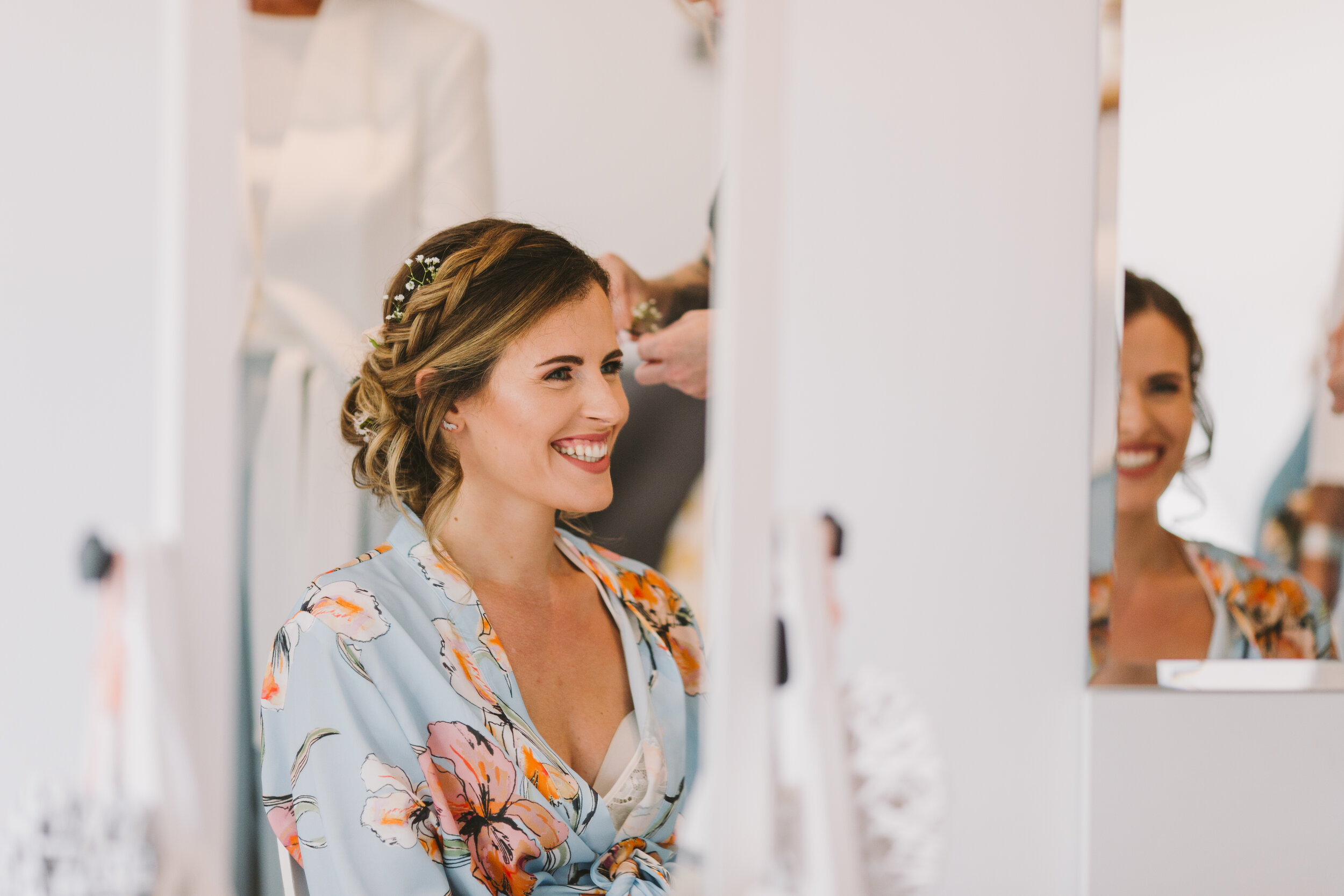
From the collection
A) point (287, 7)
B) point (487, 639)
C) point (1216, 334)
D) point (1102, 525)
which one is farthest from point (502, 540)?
point (1216, 334)

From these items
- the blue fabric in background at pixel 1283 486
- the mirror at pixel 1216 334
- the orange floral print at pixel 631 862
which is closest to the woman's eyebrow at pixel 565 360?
the orange floral print at pixel 631 862

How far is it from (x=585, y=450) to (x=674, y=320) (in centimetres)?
15

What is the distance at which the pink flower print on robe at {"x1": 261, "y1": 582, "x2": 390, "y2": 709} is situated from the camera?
0.82 metres

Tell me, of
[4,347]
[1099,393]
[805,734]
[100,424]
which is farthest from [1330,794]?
[4,347]

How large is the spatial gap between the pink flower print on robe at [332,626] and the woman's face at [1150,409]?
1.13 meters

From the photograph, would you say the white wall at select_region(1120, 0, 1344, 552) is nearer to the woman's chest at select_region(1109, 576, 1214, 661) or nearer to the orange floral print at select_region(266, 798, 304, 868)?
the woman's chest at select_region(1109, 576, 1214, 661)

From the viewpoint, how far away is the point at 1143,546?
1.52 m

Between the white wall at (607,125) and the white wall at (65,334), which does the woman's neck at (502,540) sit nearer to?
the white wall at (607,125)

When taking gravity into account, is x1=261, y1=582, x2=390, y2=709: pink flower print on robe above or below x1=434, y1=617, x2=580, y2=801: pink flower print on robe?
above

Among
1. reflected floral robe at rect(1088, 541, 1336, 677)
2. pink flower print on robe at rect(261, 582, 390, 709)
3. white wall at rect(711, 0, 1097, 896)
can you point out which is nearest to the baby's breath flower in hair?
pink flower print on robe at rect(261, 582, 390, 709)

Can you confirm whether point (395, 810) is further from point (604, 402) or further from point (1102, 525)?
point (1102, 525)

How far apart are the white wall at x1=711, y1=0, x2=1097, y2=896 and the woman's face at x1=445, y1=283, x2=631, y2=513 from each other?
0.53m

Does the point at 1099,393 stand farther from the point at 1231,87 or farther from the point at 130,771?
the point at 130,771

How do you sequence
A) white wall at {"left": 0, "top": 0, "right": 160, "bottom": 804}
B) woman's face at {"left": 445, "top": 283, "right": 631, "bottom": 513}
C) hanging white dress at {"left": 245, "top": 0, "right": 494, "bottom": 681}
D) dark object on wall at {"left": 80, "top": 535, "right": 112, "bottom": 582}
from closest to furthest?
1. dark object on wall at {"left": 80, "top": 535, "right": 112, "bottom": 582}
2. hanging white dress at {"left": 245, "top": 0, "right": 494, "bottom": 681}
3. woman's face at {"left": 445, "top": 283, "right": 631, "bottom": 513}
4. white wall at {"left": 0, "top": 0, "right": 160, "bottom": 804}
